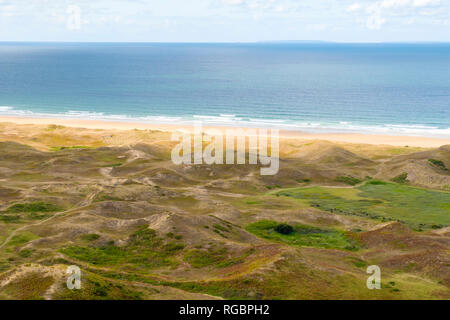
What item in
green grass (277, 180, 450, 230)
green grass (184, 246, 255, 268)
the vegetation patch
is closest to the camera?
the vegetation patch

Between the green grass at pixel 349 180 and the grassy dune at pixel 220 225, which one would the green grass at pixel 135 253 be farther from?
the green grass at pixel 349 180

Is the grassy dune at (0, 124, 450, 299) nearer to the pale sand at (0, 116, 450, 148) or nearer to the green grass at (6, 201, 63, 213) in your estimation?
the green grass at (6, 201, 63, 213)

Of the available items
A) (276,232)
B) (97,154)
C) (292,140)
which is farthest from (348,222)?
(292,140)

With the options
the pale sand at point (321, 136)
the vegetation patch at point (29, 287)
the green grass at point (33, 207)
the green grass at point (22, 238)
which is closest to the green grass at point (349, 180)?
the pale sand at point (321, 136)

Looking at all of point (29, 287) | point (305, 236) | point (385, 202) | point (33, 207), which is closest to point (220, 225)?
point (305, 236)

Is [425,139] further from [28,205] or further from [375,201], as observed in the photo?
[28,205]

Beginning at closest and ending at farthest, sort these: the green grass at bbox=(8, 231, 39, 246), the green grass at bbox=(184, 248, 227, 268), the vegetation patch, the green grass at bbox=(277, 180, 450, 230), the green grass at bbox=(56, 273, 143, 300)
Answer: the vegetation patch → the green grass at bbox=(56, 273, 143, 300) → the green grass at bbox=(184, 248, 227, 268) → the green grass at bbox=(8, 231, 39, 246) → the green grass at bbox=(277, 180, 450, 230)

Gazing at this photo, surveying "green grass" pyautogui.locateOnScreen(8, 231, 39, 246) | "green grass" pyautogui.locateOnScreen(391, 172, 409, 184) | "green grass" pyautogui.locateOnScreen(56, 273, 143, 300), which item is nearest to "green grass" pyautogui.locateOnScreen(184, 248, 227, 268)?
"green grass" pyautogui.locateOnScreen(56, 273, 143, 300)
